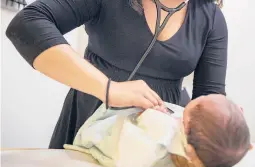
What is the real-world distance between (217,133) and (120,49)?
0.32 meters

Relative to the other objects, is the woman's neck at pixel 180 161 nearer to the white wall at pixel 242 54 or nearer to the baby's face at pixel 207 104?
the baby's face at pixel 207 104

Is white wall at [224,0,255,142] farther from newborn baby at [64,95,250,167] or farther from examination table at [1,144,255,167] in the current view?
examination table at [1,144,255,167]

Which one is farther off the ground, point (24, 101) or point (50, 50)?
point (50, 50)

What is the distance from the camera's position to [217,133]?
0.67 meters

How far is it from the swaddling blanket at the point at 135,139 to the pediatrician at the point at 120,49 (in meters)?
0.05

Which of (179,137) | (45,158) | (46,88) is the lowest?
(46,88)

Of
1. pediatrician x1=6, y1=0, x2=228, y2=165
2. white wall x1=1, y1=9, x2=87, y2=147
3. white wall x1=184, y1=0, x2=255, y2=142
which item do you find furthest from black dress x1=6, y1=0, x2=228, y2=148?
white wall x1=184, y1=0, x2=255, y2=142

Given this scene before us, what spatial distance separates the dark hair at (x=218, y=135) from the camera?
2.21ft

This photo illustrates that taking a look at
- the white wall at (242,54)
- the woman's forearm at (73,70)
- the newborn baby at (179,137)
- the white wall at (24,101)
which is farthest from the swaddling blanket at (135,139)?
the white wall at (242,54)

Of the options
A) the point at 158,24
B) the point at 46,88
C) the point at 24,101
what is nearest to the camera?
the point at 158,24

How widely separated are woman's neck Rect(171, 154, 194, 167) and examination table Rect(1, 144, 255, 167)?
0.57 feet

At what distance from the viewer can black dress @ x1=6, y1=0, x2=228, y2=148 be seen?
0.70 m

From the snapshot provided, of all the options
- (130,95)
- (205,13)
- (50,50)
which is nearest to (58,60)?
(50,50)

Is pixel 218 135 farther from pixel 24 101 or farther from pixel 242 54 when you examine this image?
pixel 242 54
